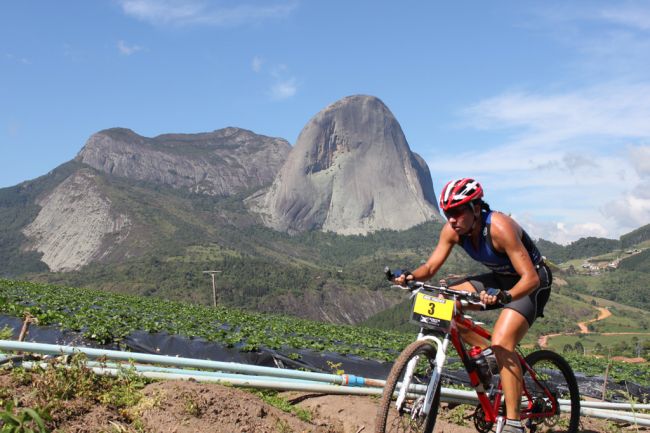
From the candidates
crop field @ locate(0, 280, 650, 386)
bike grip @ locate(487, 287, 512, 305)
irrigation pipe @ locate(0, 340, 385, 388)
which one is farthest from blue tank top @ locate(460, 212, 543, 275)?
crop field @ locate(0, 280, 650, 386)

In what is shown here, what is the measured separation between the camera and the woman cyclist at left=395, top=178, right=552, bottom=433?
537 centimetres

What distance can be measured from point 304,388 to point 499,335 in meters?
2.37

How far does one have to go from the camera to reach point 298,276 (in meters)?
168

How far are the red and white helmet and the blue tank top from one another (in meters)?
0.31

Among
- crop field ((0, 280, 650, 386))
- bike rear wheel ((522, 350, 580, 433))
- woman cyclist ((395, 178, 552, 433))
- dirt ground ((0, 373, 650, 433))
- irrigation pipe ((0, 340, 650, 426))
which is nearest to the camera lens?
dirt ground ((0, 373, 650, 433))

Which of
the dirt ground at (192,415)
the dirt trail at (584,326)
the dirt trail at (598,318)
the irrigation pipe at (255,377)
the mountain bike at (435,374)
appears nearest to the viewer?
the dirt ground at (192,415)

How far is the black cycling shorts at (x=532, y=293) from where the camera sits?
560 centimetres

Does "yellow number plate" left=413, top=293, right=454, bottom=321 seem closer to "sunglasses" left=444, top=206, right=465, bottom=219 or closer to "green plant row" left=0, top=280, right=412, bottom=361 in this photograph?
"sunglasses" left=444, top=206, right=465, bottom=219

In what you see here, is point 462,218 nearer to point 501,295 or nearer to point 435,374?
point 501,295

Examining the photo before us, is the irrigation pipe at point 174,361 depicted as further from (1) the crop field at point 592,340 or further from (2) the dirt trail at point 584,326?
(2) the dirt trail at point 584,326

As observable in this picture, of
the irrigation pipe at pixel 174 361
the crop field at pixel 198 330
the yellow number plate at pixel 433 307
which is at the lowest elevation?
the crop field at pixel 198 330

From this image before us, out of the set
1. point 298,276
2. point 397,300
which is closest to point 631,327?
point 397,300

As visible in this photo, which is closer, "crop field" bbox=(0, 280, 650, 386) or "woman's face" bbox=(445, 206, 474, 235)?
"woman's face" bbox=(445, 206, 474, 235)

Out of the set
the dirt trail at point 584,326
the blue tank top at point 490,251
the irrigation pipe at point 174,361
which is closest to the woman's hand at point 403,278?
the blue tank top at point 490,251
